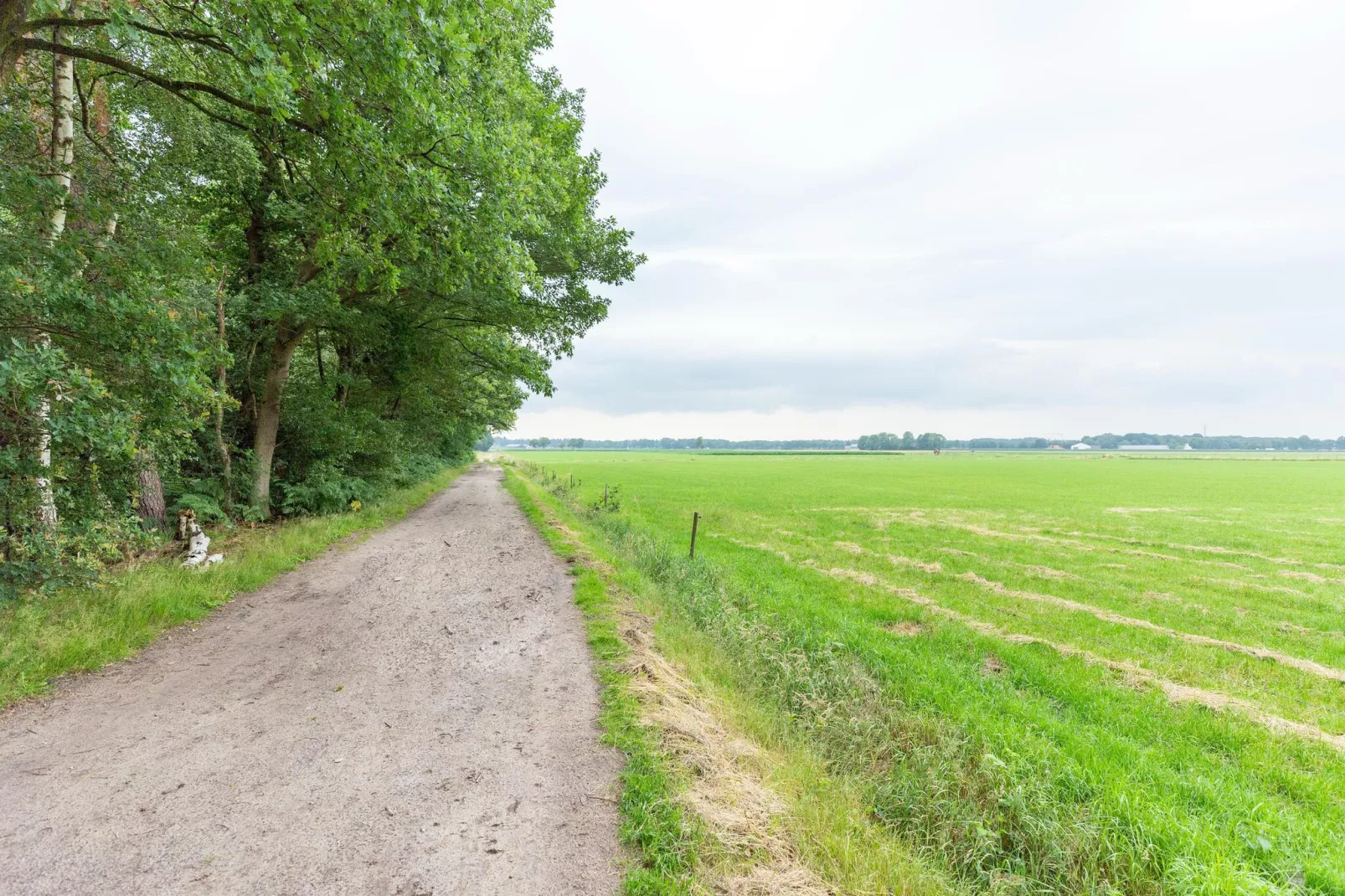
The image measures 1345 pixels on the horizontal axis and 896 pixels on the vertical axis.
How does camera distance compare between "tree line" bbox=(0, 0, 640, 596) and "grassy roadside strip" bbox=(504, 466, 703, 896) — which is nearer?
"grassy roadside strip" bbox=(504, 466, 703, 896)

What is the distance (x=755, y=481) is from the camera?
1972 inches

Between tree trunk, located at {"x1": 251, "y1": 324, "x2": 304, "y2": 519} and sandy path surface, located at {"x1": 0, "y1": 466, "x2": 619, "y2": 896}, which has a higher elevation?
tree trunk, located at {"x1": 251, "y1": 324, "x2": 304, "y2": 519}

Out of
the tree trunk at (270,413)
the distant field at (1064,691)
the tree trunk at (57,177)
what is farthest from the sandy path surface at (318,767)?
the tree trunk at (270,413)

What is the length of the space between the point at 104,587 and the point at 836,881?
9.52m

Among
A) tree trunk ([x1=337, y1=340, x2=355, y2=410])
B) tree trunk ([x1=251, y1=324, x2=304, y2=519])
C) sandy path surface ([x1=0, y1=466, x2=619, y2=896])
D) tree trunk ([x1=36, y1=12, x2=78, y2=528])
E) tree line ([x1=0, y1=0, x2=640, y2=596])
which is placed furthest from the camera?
tree trunk ([x1=337, y1=340, x2=355, y2=410])

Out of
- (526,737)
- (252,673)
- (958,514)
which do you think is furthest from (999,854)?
(958,514)

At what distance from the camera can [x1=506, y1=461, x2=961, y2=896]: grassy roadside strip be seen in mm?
3176

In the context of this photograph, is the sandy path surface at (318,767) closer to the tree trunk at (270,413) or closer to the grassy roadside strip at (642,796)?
the grassy roadside strip at (642,796)

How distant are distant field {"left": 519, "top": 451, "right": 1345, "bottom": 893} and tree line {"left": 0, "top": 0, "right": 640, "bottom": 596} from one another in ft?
25.4

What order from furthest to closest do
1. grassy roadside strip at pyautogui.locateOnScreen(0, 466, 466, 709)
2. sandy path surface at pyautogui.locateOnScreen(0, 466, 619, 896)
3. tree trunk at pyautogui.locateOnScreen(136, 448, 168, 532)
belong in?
1. tree trunk at pyautogui.locateOnScreen(136, 448, 168, 532)
2. grassy roadside strip at pyautogui.locateOnScreen(0, 466, 466, 709)
3. sandy path surface at pyautogui.locateOnScreen(0, 466, 619, 896)

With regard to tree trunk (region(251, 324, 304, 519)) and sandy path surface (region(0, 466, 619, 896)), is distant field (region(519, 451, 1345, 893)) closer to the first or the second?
sandy path surface (region(0, 466, 619, 896))

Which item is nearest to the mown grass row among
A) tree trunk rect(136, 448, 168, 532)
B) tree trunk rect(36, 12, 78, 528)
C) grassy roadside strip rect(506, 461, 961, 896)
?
grassy roadside strip rect(506, 461, 961, 896)

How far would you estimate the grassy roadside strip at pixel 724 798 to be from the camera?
318 cm

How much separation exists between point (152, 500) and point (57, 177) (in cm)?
622
